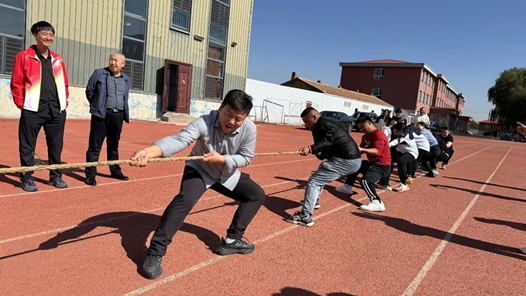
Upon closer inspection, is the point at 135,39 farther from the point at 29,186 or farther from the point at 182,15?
the point at 29,186

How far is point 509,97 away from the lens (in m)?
49.5

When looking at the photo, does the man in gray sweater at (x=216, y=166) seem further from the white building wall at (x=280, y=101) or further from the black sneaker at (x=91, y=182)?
the white building wall at (x=280, y=101)

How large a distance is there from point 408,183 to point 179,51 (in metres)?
15.0

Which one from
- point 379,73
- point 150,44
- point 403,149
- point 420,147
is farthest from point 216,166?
point 379,73

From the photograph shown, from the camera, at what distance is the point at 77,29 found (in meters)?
15.2

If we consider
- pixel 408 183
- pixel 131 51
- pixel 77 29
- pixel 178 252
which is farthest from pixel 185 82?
pixel 178 252

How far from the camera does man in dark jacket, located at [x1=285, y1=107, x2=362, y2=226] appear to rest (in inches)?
187

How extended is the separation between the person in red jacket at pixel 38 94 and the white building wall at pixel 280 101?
21.5m

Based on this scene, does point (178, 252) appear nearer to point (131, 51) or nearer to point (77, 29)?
point (77, 29)

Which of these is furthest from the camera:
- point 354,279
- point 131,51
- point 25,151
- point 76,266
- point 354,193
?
point 131,51

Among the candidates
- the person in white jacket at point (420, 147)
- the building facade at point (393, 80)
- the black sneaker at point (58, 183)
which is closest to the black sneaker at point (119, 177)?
the black sneaker at point (58, 183)

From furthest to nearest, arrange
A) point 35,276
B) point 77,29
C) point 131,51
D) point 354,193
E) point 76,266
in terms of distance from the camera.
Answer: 1. point 131,51
2. point 77,29
3. point 354,193
4. point 76,266
5. point 35,276

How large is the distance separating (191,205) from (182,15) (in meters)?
18.4

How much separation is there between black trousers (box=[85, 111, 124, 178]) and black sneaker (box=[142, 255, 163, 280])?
3.05 m
